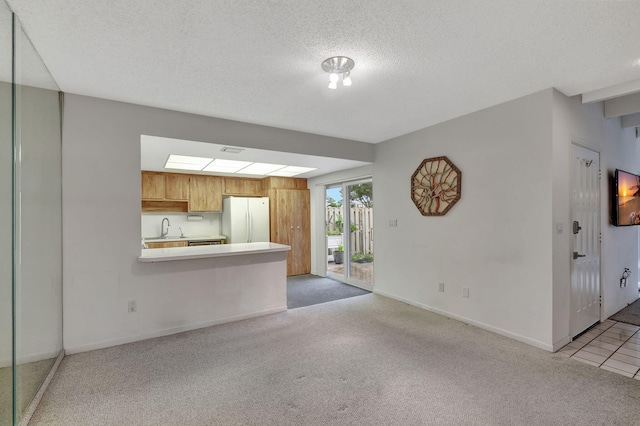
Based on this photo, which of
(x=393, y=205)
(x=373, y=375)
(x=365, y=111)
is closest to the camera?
(x=373, y=375)

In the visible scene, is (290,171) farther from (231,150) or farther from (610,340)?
(610,340)

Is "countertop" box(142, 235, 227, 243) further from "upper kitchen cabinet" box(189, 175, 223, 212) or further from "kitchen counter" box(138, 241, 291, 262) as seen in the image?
"kitchen counter" box(138, 241, 291, 262)

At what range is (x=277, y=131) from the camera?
3.85 meters

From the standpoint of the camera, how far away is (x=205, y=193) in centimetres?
596

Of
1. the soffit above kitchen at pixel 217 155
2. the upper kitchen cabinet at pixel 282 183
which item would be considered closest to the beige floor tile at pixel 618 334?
the soffit above kitchen at pixel 217 155

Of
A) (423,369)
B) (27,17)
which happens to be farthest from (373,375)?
(27,17)

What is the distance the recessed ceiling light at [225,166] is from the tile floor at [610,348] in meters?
4.50

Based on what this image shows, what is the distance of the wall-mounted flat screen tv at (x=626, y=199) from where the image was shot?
3.52 meters

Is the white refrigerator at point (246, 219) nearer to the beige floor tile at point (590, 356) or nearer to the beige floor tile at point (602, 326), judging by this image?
the beige floor tile at point (590, 356)

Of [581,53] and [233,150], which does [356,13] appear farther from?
[233,150]

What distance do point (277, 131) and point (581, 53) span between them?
9.86 ft

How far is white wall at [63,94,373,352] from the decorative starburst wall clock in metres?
2.55

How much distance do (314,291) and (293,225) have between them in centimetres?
173

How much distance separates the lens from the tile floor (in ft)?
8.09
